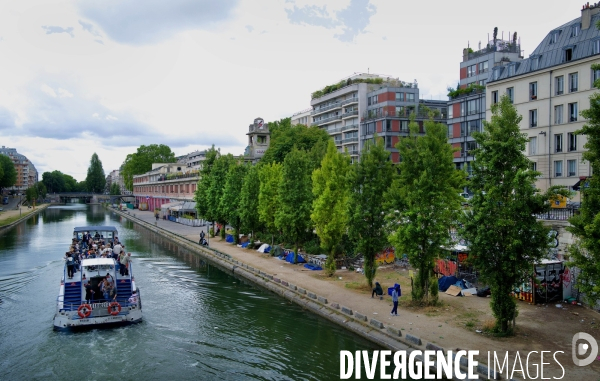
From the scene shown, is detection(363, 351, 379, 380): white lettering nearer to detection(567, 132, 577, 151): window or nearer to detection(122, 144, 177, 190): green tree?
detection(567, 132, 577, 151): window

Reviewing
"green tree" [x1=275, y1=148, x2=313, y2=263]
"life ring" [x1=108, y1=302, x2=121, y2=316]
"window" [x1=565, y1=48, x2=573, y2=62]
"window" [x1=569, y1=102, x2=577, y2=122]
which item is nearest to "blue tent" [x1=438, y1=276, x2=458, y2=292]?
"green tree" [x1=275, y1=148, x2=313, y2=263]

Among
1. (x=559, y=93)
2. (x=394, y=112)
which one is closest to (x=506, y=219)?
(x=559, y=93)

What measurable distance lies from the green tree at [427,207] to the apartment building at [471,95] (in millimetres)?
31665

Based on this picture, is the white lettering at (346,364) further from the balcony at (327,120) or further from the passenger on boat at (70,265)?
the balcony at (327,120)

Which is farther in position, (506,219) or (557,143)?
(557,143)

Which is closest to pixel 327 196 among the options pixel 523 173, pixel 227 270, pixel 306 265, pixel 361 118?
pixel 306 265

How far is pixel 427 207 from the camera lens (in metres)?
26.0

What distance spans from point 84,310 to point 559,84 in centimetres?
4390

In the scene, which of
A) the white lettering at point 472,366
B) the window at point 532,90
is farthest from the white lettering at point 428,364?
the window at point 532,90

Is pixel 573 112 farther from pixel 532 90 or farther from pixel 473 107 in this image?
pixel 473 107

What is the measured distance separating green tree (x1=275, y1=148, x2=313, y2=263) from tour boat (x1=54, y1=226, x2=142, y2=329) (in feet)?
54.5

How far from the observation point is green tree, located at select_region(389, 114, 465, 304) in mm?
25953

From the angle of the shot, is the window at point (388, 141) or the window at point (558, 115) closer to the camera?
the window at point (558, 115)

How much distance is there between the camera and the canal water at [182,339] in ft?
63.8
